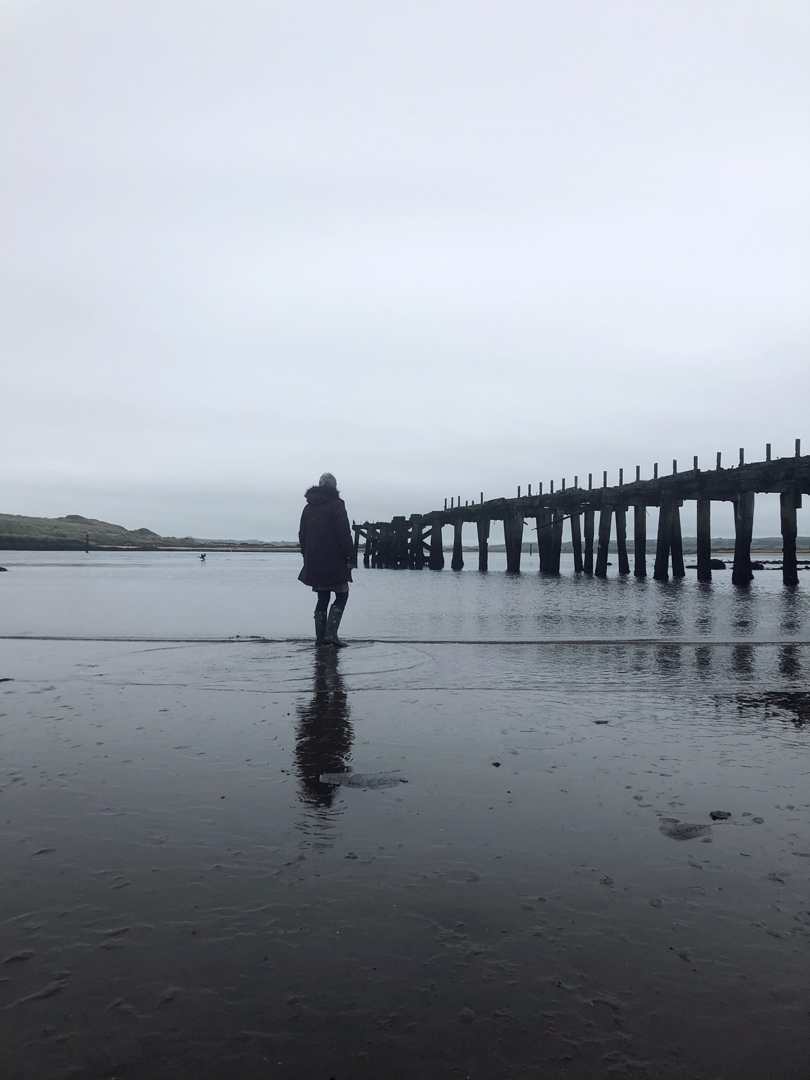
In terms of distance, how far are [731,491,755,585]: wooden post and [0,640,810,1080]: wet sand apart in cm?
2412

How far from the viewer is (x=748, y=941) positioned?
2.16 meters

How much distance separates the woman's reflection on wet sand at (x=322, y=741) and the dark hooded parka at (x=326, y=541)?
2331 millimetres

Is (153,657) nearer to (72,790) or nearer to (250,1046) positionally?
(72,790)

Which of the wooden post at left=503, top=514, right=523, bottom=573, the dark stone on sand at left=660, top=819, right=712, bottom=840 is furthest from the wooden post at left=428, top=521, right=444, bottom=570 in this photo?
the dark stone on sand at left=660, top=819, right=712, bottom=840

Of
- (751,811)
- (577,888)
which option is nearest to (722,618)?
(751,811)

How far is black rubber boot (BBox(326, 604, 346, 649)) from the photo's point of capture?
925 cm

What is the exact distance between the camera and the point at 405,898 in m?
2.41

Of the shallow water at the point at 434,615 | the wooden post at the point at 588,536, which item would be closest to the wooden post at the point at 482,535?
the wooden post at the point at 588,536

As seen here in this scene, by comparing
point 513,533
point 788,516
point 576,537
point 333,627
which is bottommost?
point 333,627

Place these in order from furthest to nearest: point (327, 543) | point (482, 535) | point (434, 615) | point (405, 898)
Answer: point (482, 535), point (434, 615), point (327, 543), point (405, 898)

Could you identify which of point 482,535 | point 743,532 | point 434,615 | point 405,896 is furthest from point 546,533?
point 405,896

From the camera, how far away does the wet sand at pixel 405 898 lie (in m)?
1.75

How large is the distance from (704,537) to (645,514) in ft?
11.2

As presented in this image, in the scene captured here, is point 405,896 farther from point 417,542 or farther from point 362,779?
point 417,542
